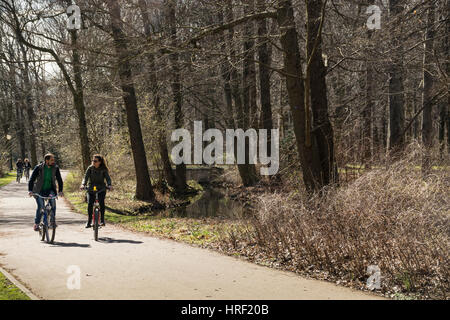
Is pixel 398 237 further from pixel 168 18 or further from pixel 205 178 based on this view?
pixel 205 178

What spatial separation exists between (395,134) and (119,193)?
13600 mm

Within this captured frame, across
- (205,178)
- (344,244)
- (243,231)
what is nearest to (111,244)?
(243,231)

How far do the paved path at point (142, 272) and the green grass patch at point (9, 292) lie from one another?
22cm

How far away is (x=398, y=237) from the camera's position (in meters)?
7.68

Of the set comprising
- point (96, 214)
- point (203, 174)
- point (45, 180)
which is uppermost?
point (45, 180)

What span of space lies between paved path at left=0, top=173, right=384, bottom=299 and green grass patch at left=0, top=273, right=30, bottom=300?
0.74 feet

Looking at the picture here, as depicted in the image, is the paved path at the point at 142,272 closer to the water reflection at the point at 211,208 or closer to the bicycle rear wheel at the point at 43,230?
the bicycle rear wheel at the point at 43,230

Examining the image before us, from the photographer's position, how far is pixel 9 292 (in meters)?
6.90

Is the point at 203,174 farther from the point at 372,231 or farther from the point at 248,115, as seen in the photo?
the point at 372,231

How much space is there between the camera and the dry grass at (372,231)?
718cm

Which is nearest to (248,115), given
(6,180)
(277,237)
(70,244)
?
(70,244)

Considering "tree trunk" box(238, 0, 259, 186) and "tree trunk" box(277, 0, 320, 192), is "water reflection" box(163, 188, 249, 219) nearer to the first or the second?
"tree trunk" box(238, 0, 259, 186)

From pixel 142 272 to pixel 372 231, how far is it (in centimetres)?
390

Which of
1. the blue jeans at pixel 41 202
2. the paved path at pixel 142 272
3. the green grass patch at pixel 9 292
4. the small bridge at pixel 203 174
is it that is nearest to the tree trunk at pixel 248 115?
the small bridge at pixel 203 174
